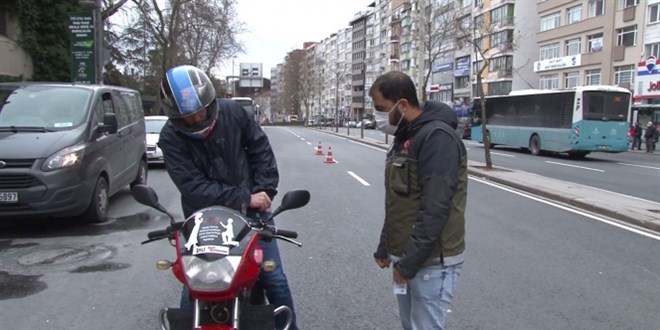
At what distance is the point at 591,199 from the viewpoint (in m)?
11.0

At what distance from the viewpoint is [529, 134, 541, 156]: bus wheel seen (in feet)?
86.8

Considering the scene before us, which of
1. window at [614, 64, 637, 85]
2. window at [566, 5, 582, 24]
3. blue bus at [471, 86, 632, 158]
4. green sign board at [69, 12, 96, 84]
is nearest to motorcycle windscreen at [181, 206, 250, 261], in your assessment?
green sign board at [69, 12, 96, 84]

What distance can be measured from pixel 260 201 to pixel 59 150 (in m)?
5.09

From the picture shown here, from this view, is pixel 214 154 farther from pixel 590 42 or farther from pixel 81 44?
pixel 590 42

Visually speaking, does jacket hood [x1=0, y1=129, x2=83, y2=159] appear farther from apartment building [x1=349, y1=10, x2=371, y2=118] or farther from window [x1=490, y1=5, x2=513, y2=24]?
apartment building [x1=349, y1=10, x2=371, y2=118]

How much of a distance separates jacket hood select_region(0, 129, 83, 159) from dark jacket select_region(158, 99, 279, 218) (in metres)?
4.70

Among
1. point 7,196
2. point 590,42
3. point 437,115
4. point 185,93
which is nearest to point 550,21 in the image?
point 590,42

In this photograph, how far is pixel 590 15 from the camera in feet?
155

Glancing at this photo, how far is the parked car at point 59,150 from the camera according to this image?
6789 mm

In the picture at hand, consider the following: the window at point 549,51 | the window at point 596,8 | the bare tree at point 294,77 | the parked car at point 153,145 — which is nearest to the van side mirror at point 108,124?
the parked car at point 153,145

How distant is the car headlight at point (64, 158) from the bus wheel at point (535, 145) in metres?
23.5

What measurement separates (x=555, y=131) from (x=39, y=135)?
22.8 metres

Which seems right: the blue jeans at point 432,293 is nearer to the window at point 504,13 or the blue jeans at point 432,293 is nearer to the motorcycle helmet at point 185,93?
the motorcycle helmet at point 185,93

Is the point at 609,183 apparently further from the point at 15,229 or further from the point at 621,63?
the point at 621,63
